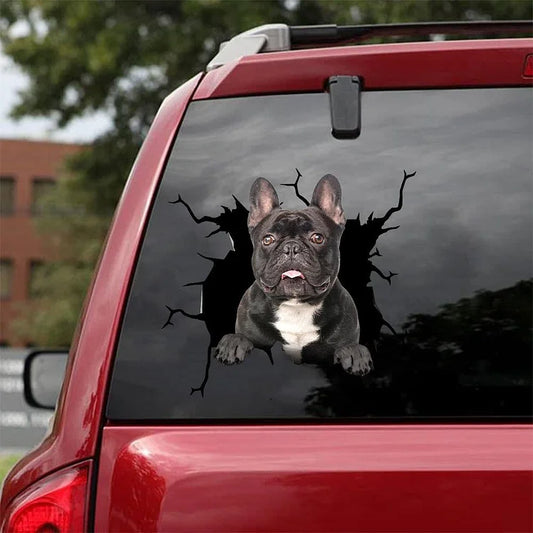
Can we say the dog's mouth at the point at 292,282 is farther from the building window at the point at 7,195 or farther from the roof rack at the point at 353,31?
the building window at the point at 7,195

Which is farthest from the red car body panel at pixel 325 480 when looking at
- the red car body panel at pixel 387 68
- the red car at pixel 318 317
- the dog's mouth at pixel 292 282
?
the red car body panel at pixel 387 68

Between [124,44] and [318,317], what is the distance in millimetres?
16716

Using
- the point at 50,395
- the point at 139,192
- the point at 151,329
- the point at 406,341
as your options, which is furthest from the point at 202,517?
the point at 50,395

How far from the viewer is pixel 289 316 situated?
2096 mm

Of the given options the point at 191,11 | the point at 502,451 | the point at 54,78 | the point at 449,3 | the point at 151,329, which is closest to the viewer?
the point at 502,451

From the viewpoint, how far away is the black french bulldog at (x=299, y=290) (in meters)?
2.05

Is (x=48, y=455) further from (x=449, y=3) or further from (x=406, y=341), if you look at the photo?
(x=449, y=3)

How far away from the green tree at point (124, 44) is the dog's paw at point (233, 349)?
13085 millimetres

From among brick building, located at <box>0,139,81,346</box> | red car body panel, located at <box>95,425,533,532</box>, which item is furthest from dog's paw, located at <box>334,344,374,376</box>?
brick building, located at <box>0,139,81,346</box>

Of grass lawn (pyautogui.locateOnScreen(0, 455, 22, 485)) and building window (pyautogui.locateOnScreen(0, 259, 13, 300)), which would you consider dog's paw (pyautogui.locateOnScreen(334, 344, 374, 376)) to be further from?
building window (pyautogui.locateOnScreen(0, 259, 13, 300))

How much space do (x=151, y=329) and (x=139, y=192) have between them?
0.30 metres

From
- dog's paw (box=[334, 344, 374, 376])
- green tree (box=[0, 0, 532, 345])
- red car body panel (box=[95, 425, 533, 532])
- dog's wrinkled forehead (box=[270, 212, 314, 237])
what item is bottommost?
red car body panel (box=[95, 425, 533, 532])

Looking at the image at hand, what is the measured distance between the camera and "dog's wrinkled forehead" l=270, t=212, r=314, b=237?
2133mm

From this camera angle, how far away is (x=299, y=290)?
2.11 meters
